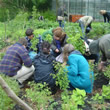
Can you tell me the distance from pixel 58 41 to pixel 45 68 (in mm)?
1574

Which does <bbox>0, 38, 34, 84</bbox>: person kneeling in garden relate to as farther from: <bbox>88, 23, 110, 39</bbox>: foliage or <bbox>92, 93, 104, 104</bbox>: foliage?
<bbox>88, 23, 110, 39</bbox>: foliage

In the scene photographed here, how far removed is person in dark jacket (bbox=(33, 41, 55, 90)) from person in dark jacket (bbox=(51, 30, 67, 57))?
117cm

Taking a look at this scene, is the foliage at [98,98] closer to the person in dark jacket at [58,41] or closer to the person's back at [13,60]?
the person's back at [13,60]

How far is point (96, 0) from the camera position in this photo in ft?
54.9

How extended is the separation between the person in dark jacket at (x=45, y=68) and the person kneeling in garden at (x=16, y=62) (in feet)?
1.03

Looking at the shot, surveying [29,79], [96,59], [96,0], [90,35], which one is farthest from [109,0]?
[29,79]

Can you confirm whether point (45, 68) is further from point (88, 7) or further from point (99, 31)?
point (88, 7)

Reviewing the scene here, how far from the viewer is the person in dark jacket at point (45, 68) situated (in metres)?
3.80

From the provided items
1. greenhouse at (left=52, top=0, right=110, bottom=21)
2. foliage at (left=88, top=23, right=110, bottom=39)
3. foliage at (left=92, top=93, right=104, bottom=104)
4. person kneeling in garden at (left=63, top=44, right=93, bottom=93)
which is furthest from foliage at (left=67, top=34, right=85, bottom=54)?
greenhouse at (left=52, top=0, right=110, bottom=21)

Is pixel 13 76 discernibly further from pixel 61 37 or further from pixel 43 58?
pixel 61 37

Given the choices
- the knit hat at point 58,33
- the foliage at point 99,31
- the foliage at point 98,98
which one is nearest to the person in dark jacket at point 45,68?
the foliage at point 98,98

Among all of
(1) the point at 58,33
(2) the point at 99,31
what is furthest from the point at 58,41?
(2) the point at 99,31

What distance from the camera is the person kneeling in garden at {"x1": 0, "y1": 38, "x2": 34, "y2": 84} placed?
13.2 ft

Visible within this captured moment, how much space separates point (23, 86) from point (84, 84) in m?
1.31
